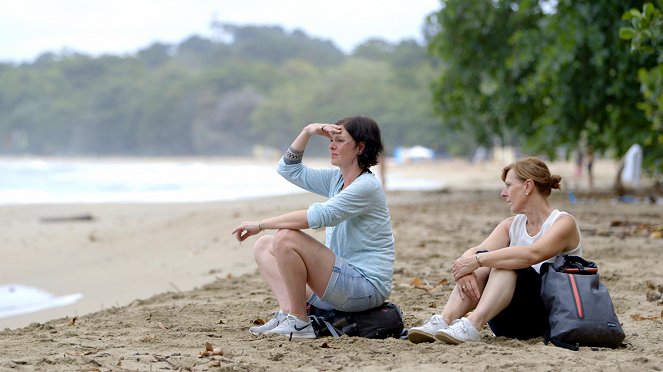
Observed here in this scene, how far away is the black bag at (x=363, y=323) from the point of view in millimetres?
4770

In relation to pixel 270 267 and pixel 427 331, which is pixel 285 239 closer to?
pixel 270 267

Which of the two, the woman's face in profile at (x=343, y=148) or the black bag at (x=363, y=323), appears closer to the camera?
the woman's face in profile at (x=343, y=148)

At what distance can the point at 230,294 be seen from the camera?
674 centimetres

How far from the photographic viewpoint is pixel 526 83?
16969 millimetres

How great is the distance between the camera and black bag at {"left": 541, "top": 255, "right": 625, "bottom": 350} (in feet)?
14.0

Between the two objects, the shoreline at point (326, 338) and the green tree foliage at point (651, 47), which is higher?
the green tree foliage at point (651, 47)

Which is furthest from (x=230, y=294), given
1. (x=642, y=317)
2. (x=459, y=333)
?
(x=642, y=317)

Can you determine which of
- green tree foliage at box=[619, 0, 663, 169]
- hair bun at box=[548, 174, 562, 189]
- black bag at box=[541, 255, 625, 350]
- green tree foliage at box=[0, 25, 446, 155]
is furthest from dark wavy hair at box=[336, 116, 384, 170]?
green tree foliage at box=[0, 25, 446, 155]

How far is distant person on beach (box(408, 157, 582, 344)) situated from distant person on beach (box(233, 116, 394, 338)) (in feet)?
1.36

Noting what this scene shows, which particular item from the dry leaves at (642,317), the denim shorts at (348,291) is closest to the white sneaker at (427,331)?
the denim shorts at (348,291)

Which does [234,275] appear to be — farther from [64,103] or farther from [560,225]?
[64,103]

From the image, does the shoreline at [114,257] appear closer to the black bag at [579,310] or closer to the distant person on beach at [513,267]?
the distant person on beach at [513,267]

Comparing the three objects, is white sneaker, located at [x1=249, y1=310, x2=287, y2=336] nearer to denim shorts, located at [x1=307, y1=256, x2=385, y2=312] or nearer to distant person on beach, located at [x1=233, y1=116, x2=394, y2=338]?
distant person on beach, located at [x1=233, y1=116, x2=394, y2=338]

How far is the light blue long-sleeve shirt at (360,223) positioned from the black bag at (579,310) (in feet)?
2.91
